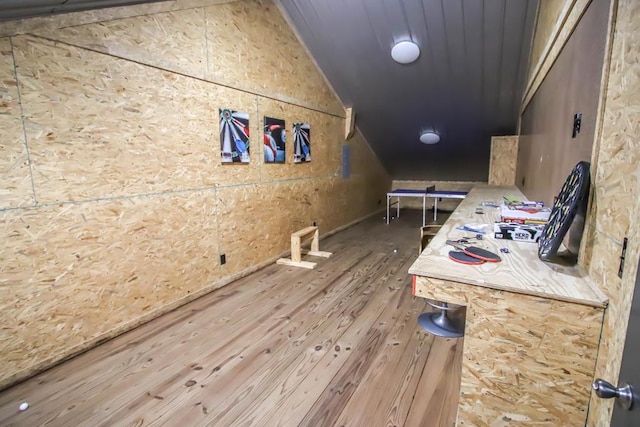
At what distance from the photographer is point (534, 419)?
48.4 inches

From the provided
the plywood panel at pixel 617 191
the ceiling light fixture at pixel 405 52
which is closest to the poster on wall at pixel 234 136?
the ceiling light fixture at pixel 405 52

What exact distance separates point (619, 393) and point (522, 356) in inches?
22.7

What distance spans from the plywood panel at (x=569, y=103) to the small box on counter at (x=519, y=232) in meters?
0.41

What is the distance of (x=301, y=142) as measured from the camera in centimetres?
461

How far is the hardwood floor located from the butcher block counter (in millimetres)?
468

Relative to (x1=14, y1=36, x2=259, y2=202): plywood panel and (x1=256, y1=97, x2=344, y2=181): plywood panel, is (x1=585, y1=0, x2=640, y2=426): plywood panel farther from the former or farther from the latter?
(x1=256, y1=97, x2=344, y2=181): plywood panel

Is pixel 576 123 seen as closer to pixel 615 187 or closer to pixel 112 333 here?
pixel 615 187

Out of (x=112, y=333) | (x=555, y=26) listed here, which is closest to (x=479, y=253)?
(x=555, y=26)

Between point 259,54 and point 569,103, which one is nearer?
point 569,103

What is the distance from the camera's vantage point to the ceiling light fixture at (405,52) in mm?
4012

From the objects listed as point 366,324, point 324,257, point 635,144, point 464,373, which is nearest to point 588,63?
point 635,144

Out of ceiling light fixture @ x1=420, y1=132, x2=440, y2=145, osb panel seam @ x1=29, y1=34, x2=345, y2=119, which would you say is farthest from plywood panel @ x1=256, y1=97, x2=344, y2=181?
ceiling light fixture @ x1=420, y1=132, x2=440, y2=145

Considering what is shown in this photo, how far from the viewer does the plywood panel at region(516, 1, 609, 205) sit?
1.45 m

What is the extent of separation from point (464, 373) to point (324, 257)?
3.02 m
